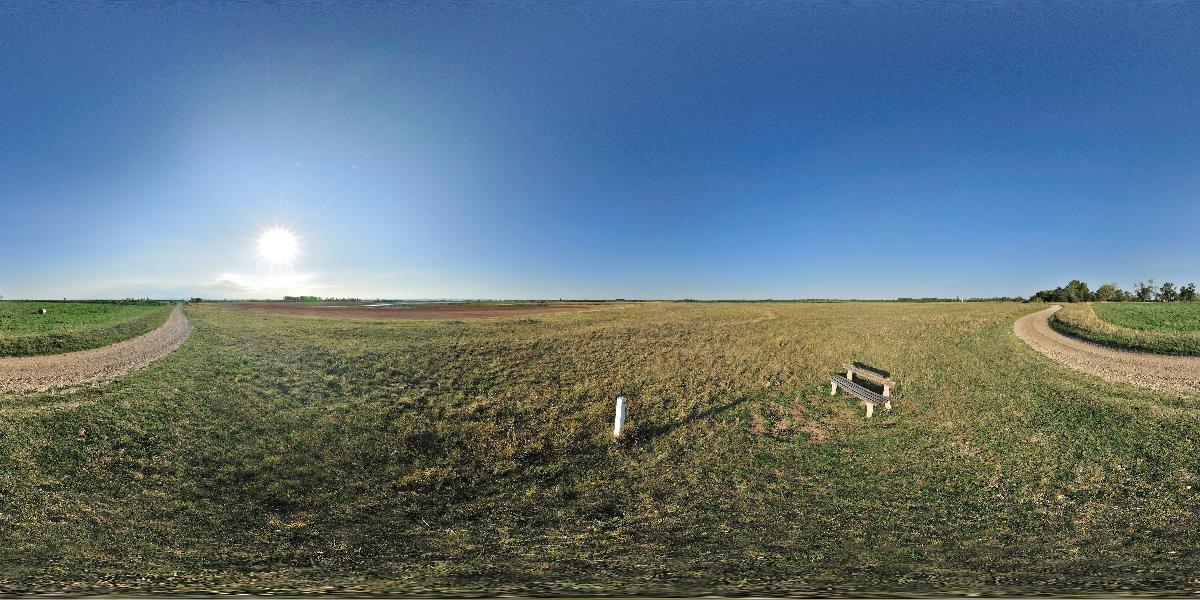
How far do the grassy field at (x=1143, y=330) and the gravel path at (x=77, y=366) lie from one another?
35049 millimetres

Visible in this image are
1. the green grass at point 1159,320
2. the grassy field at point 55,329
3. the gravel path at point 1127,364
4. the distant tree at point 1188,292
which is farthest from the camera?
the distant tree at point 1188,292

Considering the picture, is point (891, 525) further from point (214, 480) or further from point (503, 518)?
point (214, 480)

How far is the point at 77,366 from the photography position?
1220cm

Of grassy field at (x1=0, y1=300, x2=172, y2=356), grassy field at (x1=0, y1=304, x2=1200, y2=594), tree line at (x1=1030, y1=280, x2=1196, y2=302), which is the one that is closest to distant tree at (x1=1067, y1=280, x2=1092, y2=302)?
tree line at (x1=1030, y1=280, x2=1196, y2=302)

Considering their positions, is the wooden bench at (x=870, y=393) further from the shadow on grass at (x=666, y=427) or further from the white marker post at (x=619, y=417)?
the white marker post at (x=619, y=417)

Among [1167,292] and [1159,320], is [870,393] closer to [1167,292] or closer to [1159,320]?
[1159,320]

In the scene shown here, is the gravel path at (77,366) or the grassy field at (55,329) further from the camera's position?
the grassy field at (55,329)

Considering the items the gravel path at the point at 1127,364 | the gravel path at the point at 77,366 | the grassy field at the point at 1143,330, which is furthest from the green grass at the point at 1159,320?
the gravel path at the point at 77,366

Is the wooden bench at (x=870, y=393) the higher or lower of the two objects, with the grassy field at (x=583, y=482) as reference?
higher

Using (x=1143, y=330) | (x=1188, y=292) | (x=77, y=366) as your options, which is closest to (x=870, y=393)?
(x=1143, y=330)

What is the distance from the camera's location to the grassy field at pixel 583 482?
12.5 feet

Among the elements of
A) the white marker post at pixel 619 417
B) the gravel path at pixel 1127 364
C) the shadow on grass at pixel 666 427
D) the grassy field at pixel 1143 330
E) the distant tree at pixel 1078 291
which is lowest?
the shadow on grass at pixel 666 427

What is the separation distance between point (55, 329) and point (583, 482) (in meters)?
24.1

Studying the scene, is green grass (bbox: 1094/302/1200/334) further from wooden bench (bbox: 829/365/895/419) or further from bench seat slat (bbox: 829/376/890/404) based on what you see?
bench seat slat (bbox: 829/376/890/404)
